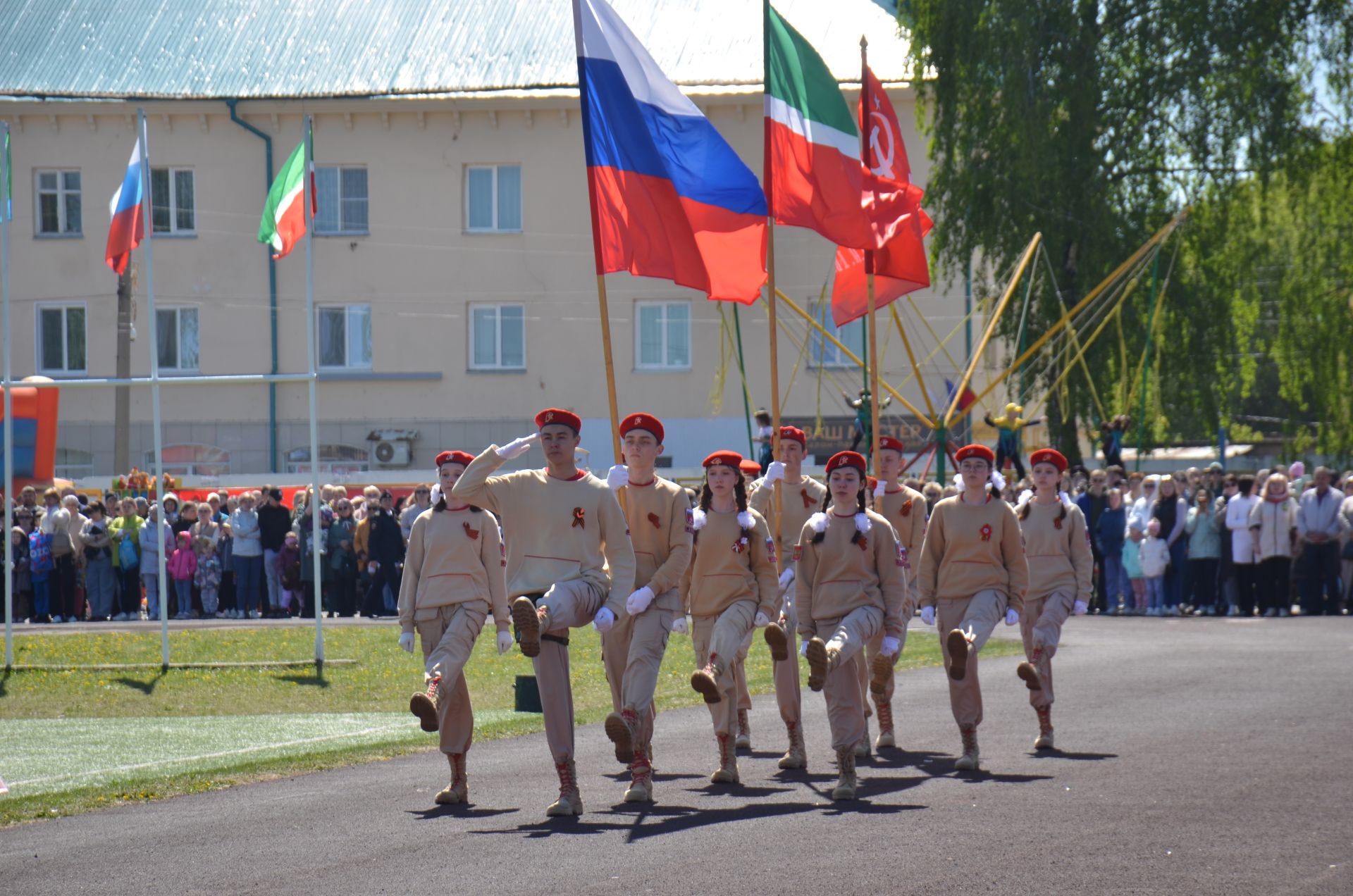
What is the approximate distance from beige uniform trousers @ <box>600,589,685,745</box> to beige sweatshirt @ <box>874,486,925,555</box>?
133 inches

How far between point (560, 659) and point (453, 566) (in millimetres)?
1256

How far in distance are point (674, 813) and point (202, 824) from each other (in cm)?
247

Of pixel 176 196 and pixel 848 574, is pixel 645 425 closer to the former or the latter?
pixel 848 574

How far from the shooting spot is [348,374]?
38781 millimetres

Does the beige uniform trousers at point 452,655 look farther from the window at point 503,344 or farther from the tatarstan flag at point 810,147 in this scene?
the window at point 503,344

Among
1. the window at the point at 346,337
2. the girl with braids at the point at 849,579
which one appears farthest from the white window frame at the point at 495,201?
the girl with braids at the point at 849,579

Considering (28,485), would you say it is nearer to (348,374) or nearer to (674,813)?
(348,374)

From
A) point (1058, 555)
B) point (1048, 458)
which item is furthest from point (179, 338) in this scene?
point (1058, 555)

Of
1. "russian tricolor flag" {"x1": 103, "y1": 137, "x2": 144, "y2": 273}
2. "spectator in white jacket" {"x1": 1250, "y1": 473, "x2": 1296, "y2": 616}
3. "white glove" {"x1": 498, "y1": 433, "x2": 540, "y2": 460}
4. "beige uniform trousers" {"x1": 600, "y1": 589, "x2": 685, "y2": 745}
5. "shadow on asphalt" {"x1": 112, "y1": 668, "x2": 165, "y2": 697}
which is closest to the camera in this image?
"white glove" {"x1": 498, "y1": 433, "x2": 540, "y2": 460}

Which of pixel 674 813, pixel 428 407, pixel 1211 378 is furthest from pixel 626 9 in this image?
pixel 674 813

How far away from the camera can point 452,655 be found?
1023 cm

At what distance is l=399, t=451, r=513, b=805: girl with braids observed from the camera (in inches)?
403

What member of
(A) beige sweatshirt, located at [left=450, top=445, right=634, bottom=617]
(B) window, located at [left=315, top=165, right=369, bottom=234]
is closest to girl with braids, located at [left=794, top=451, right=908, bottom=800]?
(A) beige sweatshirt, located at [left=450, top=445, right=634, bottom=617]

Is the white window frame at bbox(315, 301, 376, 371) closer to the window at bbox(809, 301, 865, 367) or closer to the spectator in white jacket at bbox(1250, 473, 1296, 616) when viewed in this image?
the window at bbox(809, 301, 865, 367)
